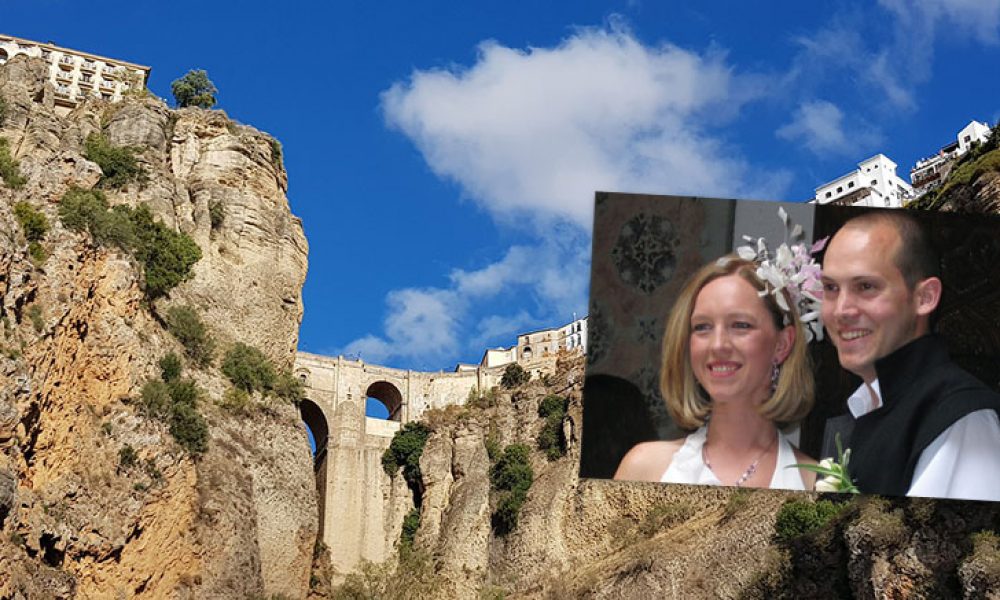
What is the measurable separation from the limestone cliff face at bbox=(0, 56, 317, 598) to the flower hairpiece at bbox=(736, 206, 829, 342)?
13087 millimetres

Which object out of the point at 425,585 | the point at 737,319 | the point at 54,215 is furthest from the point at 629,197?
the point at 425,585

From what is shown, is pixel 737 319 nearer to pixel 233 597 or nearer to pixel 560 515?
pixel 233 597

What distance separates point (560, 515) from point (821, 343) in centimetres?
2780

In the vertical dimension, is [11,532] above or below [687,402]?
below

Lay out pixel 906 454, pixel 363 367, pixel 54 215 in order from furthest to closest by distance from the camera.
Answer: pixel 363 367, pixel 54 215, pixel 906 454

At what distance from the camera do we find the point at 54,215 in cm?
2491

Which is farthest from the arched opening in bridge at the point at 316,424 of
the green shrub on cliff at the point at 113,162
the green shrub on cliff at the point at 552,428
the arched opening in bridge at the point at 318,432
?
the green shrub on cliff at the point at 113,162

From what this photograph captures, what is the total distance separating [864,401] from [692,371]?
2431mm

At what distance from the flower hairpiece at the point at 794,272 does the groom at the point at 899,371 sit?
0.16 meters

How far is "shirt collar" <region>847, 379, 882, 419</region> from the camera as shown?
1528 centimetres

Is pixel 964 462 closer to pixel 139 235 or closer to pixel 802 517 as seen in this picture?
pixel 802 517

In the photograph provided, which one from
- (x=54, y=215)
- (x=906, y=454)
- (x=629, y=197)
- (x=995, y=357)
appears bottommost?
(x=906, y=454)

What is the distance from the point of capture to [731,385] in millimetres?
15906

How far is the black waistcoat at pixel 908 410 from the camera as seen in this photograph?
14.7 m
